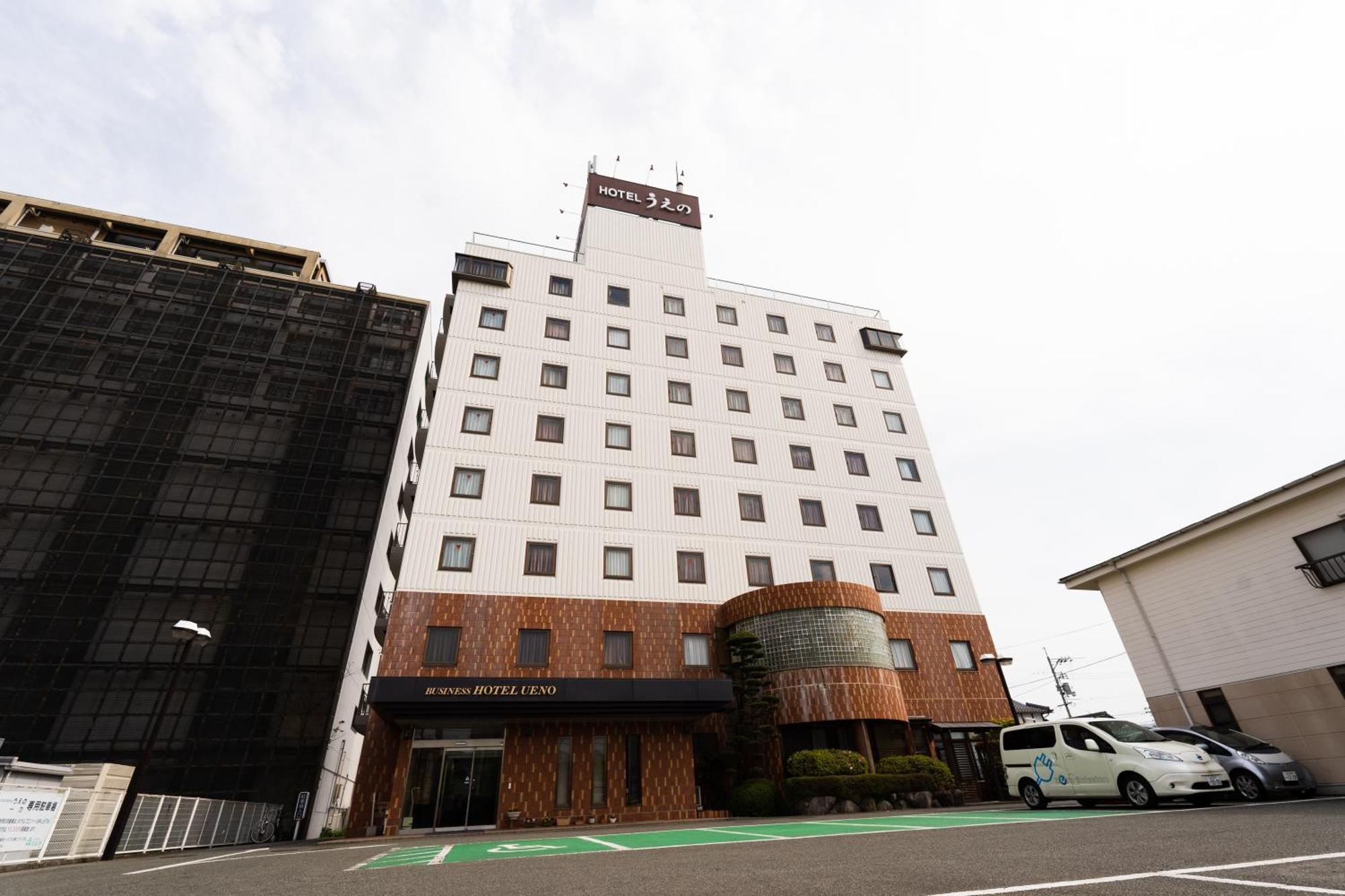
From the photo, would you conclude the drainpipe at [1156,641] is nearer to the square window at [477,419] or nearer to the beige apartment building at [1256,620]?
the beige apartment building at [1256,620]

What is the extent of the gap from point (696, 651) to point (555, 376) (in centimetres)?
1431

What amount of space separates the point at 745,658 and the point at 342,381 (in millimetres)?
27335

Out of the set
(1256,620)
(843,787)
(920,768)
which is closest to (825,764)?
(843,787)

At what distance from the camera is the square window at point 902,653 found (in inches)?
999

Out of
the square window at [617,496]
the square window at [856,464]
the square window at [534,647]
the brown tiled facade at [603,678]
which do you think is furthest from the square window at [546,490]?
the square window at [856,464]

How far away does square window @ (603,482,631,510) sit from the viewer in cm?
2628

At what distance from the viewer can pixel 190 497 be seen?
2928 centimetres

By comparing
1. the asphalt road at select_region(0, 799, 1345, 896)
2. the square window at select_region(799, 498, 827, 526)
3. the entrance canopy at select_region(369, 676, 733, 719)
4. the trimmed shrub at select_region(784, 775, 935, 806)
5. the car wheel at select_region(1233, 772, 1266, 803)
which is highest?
the square window at select_region(799, 498, 827, 526)

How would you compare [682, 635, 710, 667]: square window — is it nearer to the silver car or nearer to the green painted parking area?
the green painted parking area

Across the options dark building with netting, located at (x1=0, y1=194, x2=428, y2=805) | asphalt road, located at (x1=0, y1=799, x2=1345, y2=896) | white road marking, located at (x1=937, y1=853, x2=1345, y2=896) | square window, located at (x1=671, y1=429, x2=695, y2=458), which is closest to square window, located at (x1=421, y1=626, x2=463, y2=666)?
dark building with netting, located at (x1=0, y1=194, x2=428, y2=805)

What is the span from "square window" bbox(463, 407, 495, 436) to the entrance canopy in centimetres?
1100

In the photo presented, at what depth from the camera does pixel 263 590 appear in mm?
27875

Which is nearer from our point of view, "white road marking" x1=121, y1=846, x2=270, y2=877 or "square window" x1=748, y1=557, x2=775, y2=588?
"white road marking" x1=121, y1=846, x2=270, y2=877

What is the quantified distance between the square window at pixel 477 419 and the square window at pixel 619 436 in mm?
5264
